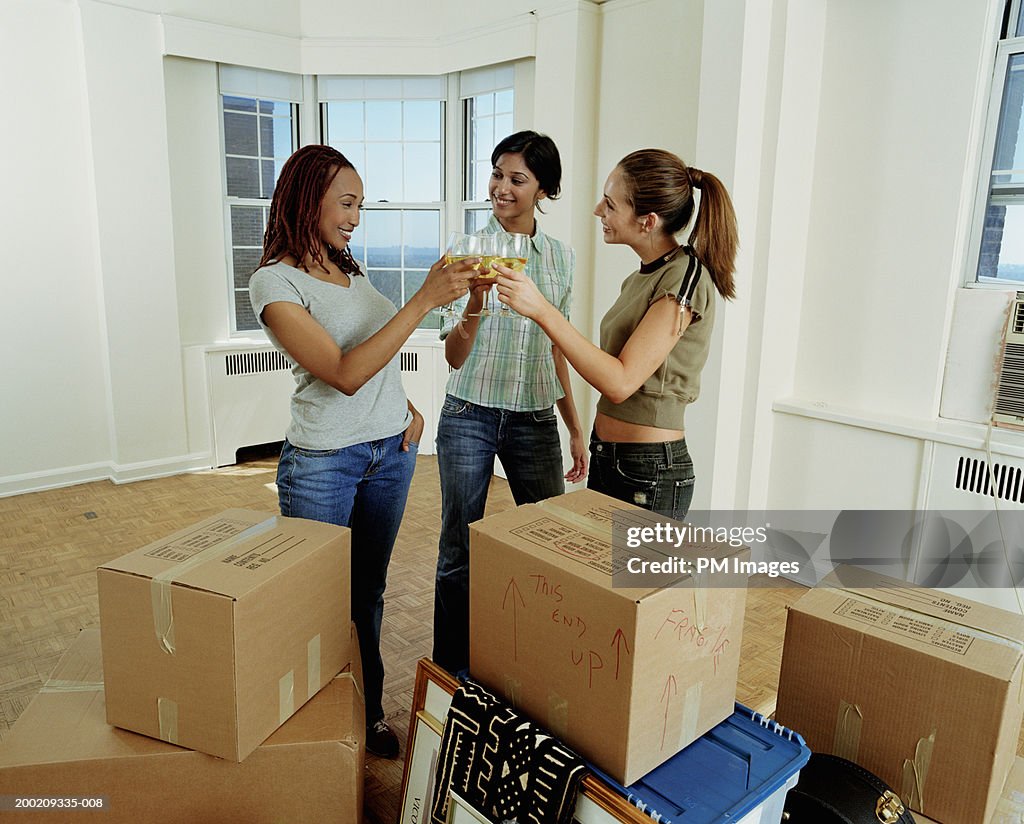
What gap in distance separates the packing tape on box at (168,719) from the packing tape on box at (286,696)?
172 mm

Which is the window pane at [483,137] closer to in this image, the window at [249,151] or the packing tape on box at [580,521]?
the window at [249,151]

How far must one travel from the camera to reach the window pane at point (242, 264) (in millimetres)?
5004

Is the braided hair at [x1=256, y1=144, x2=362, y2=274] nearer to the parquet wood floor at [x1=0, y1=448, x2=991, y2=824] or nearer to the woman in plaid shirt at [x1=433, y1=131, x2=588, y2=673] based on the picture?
the woman in plaid shirt at [x1=433, y1=131, x2=588, y2=673]

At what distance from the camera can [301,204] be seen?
1.68 m

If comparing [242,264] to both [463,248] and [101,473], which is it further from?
[463,248]

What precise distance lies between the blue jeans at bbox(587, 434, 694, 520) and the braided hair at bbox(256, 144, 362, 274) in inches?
31.9

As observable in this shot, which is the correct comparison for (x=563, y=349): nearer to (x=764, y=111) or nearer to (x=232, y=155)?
(x=764, y=111)

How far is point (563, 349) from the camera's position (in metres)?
1.47

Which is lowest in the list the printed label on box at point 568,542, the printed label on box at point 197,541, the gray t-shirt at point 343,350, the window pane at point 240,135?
the printed label on box at point 197,541

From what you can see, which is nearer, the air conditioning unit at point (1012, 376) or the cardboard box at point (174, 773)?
the cardboard box at point (174, 773)

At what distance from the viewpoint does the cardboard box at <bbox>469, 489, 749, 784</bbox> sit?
3.51 feet

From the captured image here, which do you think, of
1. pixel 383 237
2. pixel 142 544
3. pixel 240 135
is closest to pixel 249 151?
pixel 240 135

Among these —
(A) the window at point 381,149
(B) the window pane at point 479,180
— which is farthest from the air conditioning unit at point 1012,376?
(B) the window pane at point 479,180

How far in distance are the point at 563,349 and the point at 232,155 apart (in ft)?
13.9
